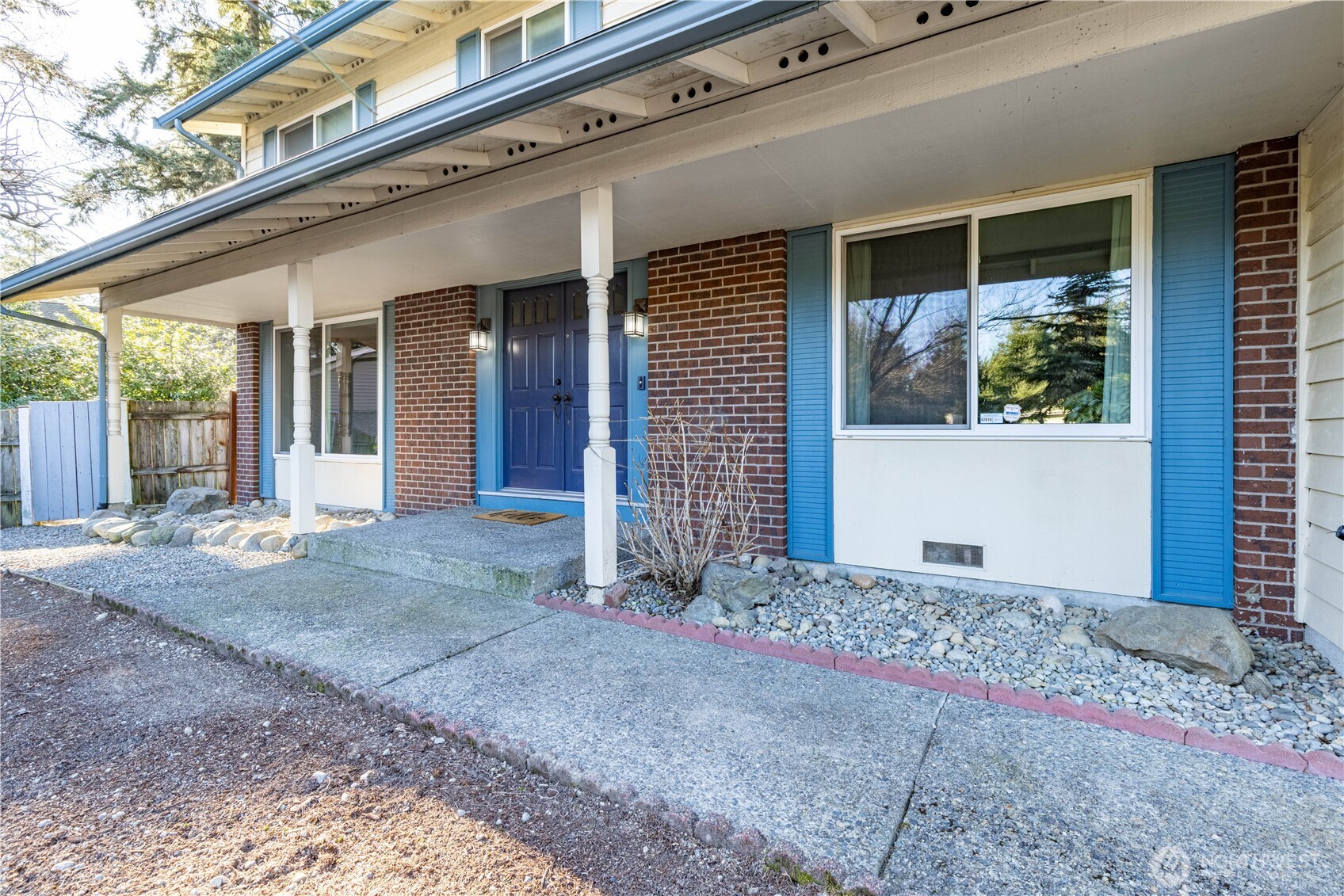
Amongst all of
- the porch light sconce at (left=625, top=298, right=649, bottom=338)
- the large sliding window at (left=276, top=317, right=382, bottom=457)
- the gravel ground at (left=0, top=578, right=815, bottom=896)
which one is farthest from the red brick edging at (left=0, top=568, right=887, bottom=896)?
the large sliding window at (left=276, top=317, right=382, bottom=457)

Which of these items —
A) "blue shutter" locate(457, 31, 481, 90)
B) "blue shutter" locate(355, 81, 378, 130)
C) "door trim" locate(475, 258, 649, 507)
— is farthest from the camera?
"blue shutter" locate(355, 81, 378, 130)

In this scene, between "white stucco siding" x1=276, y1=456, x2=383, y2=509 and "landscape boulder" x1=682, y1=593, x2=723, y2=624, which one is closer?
"landscape boulder" x1=682, y1=593, x2=723, y2=624

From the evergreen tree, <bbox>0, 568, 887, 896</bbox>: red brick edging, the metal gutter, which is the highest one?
the evergreen tree

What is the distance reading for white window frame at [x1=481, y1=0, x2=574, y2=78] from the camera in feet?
17.1

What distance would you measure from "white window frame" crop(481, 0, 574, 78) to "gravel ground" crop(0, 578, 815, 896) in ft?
16.4

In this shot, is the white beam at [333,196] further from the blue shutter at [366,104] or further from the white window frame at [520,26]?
the blue shutter at [366,104]

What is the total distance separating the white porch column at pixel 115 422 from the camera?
648cm

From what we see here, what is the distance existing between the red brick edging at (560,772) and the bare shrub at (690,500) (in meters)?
1.66

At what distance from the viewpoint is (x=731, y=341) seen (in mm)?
4270

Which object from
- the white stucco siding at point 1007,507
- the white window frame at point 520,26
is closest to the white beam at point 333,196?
the white window frame at point 520,26

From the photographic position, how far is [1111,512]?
3.23 metres

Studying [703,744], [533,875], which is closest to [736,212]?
[703,744]

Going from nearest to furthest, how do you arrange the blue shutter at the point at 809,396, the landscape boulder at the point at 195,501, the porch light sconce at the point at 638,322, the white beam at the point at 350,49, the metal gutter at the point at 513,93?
the metal gutter at the point at 513,93, the blue shutter at the point at 809,396, the porch light sconce at the point at 638,322, the white beam at the point at 350,49, the landscape boulder at the point at 195,501

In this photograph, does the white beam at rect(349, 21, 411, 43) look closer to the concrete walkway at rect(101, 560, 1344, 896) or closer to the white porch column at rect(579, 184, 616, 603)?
the white porch column at rect(579, 184, 616, 603)
